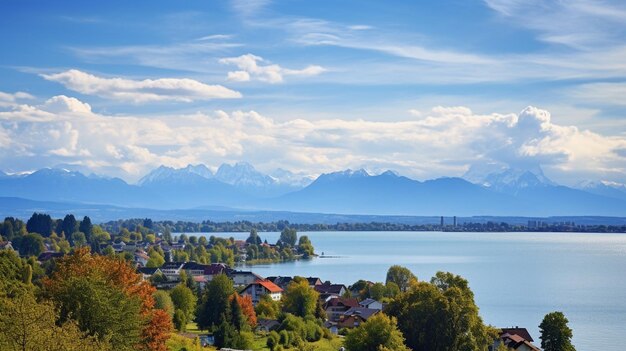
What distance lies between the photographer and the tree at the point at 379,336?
30.1 meters

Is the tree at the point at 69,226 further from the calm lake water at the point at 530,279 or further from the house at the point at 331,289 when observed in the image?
the house at the point at 331,289

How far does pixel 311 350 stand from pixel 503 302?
3087 centimetres

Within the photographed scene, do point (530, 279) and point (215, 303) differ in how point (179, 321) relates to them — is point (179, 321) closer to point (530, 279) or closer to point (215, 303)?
point (215, 303)

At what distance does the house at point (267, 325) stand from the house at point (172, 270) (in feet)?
79.9

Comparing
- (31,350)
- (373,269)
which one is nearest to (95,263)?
(31,350)

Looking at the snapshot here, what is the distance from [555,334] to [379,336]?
7.61 meters

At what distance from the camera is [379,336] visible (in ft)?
99.2

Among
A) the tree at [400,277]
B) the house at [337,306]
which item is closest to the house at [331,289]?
the tree at [400,277]

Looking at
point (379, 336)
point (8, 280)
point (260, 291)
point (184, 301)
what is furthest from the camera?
point (260, 291)

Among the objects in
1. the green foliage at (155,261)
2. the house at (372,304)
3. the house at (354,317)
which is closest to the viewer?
the house at (354,317)

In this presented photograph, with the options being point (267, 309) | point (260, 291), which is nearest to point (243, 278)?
point (260, 291)

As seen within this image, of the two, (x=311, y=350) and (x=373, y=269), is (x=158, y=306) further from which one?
(x=373, y=269)

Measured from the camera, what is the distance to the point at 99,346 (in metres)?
17.4

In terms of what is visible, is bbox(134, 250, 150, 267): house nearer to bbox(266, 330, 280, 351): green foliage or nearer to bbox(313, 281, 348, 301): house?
bbox(313, 281, 348, 301): house
